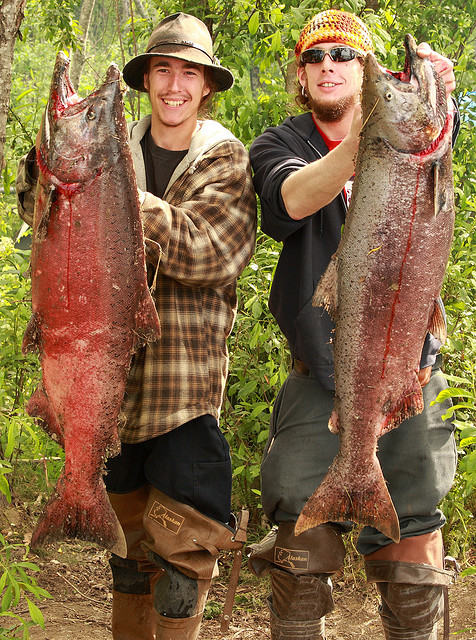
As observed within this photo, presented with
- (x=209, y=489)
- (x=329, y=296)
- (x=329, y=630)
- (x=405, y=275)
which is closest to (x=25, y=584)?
(x=209, y=489)

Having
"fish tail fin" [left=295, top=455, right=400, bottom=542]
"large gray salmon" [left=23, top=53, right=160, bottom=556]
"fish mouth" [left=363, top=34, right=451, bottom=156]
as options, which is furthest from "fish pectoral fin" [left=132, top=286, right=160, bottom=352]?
"fish mouth" [left=363, top=34, right=451, bottom=156]

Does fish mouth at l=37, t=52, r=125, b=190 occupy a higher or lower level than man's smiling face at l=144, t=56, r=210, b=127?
lower

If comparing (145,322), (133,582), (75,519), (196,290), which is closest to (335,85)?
(196,290)

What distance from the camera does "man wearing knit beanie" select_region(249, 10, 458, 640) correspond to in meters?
3.34

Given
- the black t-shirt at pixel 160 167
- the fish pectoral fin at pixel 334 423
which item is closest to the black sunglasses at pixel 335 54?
the black t-shirt at pixel 160 167

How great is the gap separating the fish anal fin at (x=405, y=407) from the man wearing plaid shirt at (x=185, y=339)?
36.8 inches

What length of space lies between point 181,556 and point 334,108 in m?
2.19

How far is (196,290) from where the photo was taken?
3582 mm

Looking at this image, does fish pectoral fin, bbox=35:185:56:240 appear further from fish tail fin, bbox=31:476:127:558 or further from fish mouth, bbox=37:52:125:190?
fish tail fin, bbox=31:476:127:558

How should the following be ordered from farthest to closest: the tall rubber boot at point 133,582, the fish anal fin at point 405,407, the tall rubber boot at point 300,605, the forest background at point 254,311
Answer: the forest background at point 254,311 → the tall rubber boot at point 133,582 → the tall rubber boot at point 300,605 → the fish anal fin at point 405,407

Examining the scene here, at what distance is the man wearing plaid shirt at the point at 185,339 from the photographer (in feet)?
11.2

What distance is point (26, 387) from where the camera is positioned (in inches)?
211

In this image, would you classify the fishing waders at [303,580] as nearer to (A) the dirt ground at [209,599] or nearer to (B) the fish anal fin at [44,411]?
(B) the fish anal fin at [44,411]

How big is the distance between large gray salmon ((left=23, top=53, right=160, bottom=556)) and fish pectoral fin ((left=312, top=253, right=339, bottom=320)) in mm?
640
